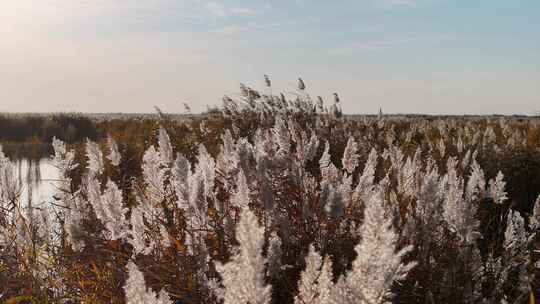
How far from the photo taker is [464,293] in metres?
2.17

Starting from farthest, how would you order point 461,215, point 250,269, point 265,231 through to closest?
point 265,231 → point 461,215 → point 250,269


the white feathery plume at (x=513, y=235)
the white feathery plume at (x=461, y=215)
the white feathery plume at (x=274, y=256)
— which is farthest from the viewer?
the white feathery plume at (x=513, y=235)

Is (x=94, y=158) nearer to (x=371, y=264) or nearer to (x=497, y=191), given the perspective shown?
(x=497, y=191)

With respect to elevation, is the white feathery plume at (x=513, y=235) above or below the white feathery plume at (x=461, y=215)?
below

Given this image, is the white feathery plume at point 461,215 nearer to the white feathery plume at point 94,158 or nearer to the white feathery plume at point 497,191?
the white feathery plume at point 497,191

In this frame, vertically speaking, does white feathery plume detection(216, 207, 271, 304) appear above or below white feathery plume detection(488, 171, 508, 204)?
above

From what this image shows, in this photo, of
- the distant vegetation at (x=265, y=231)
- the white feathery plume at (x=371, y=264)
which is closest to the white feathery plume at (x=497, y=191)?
the distant vegetation at (x=265, y=231)

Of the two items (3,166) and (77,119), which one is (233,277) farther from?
(77,119)

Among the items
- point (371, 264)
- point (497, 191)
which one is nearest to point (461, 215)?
point (497, 191)

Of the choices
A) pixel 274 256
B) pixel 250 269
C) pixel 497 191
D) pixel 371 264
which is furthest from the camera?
pixel 497 191

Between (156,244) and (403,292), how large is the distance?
1.14 metres

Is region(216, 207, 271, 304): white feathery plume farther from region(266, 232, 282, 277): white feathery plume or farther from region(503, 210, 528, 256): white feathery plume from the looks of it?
region(503, 210, 528, 256): white feathery plume

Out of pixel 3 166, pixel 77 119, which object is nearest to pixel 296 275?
pixel 3 166

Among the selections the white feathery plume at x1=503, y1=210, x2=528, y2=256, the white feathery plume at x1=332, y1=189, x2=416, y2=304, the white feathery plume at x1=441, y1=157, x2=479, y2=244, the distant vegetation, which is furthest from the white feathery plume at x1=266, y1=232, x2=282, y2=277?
the white feathery plume at x1=503, y1=210, x2=528, y2=256
